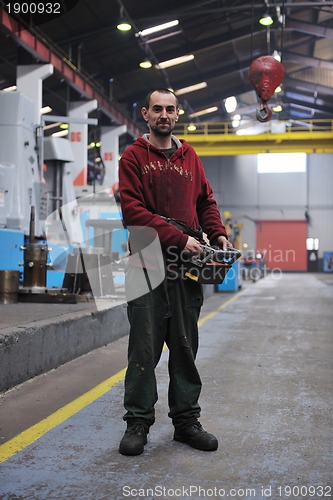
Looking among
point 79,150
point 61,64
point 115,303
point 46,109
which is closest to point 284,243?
point 46,109

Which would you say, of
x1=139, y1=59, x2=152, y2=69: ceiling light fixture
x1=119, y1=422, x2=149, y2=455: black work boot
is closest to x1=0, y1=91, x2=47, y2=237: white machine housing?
x1=119, y1=422, x2=149, y2=455: black work boot

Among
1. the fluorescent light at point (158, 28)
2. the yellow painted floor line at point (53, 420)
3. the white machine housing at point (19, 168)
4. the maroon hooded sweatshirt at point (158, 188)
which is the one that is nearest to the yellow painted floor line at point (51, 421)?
the yellow painted floor line at point (53, 420)

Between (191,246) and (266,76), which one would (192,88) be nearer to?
(266,76)

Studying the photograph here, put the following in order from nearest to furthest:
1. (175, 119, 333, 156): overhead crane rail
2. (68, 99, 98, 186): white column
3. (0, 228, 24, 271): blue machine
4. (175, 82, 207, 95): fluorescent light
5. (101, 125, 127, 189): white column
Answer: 1. (0, 228, 24, 271): blue machine
2. (68, 99, 98, 186): white column
3. (101, 125, 127, 189): white column
4. (175, 119, 333, 156): overhead crane rail
5. (175, 82, 207, 95): fluorescent light

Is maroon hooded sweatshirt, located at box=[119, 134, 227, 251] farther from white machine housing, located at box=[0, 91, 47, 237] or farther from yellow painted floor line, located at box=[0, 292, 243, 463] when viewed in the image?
white machine housing, located at box=[0, 91, 47, 237]

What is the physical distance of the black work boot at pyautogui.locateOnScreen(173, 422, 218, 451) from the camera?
107 inches

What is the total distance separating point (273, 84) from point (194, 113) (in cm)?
2018

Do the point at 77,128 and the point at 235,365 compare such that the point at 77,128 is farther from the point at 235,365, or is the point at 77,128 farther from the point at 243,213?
the point at 243,213

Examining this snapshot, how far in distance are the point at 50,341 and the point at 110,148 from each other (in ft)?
59.5

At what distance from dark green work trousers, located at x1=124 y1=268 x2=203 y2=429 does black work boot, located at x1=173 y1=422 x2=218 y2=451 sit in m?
0.03

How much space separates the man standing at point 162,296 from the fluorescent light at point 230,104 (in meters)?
28.2

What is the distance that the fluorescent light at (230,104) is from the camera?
1200 inches

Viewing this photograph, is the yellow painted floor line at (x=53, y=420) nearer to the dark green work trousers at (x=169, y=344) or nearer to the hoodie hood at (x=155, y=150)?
the dark green work trousers at (x=169, y=344)

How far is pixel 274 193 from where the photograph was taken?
115 ft
